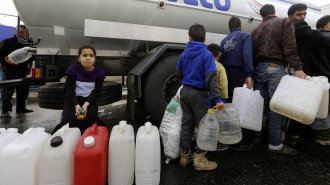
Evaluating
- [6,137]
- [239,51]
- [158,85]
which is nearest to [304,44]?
[239,51]

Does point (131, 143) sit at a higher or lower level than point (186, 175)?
higher

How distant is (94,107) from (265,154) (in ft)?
6.97

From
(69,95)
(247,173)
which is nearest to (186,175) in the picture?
(247,173)

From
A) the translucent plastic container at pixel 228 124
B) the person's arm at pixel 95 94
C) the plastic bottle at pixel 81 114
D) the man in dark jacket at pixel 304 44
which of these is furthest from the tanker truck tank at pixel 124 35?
the man in dark jacket at pixel 304 44

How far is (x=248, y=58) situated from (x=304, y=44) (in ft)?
3.34

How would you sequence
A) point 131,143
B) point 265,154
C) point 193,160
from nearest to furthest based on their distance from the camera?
point 131,143, point 193,160, point 265,154

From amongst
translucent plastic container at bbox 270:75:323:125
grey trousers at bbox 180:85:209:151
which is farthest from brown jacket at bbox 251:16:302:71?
grey trousers at bbox 180:85:209:151

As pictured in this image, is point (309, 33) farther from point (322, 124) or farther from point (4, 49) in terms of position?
point (4, 49)

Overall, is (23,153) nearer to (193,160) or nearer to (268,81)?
(193,160)

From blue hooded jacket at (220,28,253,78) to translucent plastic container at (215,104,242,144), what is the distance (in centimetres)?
62

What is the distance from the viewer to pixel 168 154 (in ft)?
6.13

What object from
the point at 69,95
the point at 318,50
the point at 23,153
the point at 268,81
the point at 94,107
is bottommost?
the point at 23,153

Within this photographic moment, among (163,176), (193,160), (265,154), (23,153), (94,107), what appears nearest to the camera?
(23,153)

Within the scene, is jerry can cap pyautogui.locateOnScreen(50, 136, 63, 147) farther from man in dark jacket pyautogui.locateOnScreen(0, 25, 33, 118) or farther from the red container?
man in dark jacket pyautogui.locateOnScreen(0, 25, 33, 118)
